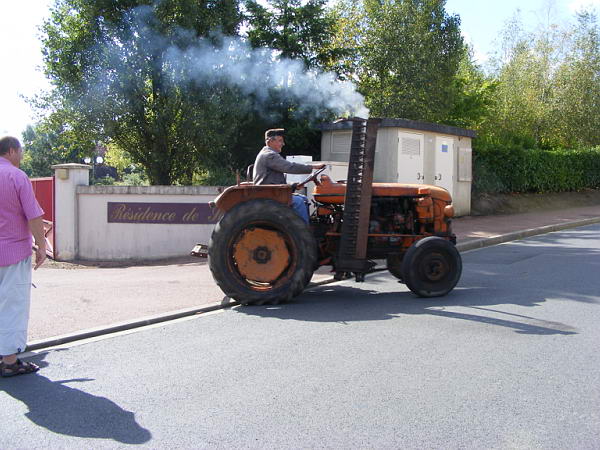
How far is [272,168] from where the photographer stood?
26.1 ft

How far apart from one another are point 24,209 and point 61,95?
40.5 ft

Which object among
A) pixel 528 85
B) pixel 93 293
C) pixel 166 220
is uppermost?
pixel 528 85

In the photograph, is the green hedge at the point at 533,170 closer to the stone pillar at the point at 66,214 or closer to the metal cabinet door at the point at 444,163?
the metal cabinet door at the point at 444,163

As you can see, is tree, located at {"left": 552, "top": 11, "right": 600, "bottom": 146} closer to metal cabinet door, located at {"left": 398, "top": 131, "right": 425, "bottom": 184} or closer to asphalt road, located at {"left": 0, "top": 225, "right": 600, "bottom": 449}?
metal cabinet door, located at {"left": 398, "top": 131, "right": 425, "bottom": 184}

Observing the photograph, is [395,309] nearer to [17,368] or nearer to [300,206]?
[300,206]

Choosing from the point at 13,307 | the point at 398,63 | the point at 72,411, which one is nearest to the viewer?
the point at 72,411

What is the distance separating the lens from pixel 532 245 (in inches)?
537

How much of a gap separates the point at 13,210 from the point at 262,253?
131 inches

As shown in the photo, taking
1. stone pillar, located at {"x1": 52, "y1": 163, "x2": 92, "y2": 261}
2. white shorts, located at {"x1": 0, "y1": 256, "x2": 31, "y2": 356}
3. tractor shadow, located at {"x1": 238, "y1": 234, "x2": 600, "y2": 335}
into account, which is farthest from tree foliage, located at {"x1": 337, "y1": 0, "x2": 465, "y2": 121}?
white shorts, located at {"x1": 0, "y1": 256, "x2": 31, "y2": 356}

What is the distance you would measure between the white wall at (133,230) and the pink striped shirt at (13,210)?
8.33 meters

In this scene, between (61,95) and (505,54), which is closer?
(61,95)

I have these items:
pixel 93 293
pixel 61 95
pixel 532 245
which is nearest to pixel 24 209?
pixel 93 293

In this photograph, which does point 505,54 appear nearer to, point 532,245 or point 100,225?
point 532,245

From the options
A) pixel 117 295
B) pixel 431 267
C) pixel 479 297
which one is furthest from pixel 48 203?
pixel 479 297
